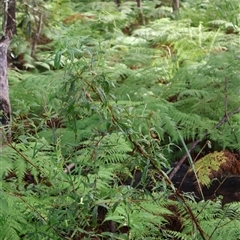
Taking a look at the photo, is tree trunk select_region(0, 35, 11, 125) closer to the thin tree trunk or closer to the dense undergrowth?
the thin tree trunk

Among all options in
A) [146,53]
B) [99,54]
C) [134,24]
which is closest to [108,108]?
[99,54]

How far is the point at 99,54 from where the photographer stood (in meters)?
1.34

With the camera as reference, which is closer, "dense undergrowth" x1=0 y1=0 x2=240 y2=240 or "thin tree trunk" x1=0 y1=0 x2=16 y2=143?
"dense undergrowth" x1=0 y1=0 x2=240 y2=240

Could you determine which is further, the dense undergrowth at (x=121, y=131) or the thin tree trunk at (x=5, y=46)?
the thin tree trunk at (x=5, y=46)

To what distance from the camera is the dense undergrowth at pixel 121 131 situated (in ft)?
4.51

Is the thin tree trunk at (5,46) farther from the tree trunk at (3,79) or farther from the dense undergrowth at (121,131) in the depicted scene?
the dense undergrowth at (121,131)

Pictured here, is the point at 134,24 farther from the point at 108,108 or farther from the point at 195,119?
the point at 108,108

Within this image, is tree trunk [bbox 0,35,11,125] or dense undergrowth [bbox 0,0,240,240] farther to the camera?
tree trunk [bbox 0,35,11,125]

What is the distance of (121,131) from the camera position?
4.36 feet

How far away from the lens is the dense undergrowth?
1375 mm

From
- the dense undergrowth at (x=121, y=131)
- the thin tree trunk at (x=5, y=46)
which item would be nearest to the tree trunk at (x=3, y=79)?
the thin tree trunk at (x=5, y=46)

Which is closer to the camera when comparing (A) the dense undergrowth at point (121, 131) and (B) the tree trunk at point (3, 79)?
(A) the dense undergrowth at point (121, 131)

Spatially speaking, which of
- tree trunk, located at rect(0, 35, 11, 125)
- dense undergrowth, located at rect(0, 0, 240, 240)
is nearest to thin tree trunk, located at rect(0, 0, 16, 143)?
tree trunk, located at rect(0, 35, 11, 125)

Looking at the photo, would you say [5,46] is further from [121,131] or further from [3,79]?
[121,131]
